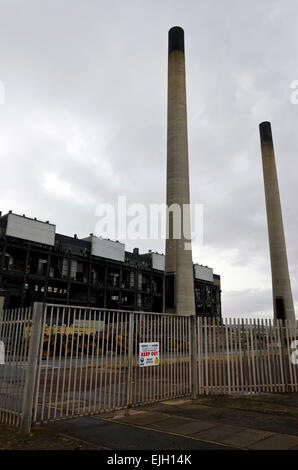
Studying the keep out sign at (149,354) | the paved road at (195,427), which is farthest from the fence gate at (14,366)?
the keep out sign at (149,354)

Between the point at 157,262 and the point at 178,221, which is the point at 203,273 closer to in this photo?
the point at 157,262

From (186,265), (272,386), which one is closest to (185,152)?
(186,265)

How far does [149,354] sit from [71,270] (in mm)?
52054

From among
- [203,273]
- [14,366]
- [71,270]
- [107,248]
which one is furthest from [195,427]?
[203,273]

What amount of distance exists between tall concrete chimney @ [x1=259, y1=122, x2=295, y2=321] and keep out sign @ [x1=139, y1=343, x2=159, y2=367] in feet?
138

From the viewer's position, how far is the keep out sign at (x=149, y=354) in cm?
927

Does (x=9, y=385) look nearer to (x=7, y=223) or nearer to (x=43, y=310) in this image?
(x=43, y=310)

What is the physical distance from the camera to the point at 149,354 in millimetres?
9453

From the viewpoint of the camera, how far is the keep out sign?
9.27 m

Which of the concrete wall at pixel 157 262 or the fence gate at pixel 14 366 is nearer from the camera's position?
the fence gate at pixel 14 366

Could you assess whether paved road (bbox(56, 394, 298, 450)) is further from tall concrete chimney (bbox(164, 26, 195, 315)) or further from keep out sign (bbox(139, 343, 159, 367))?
tall concrete chimney (bbox(164, 26, 195, 315))

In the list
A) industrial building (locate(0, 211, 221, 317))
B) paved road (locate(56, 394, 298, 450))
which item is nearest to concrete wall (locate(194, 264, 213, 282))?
industrial building (locate(0, 211, 221, 317))

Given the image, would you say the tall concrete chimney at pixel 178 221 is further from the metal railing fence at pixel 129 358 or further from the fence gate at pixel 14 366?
the fence gate at pixel 14 366

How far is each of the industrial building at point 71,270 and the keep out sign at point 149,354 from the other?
131 ft
